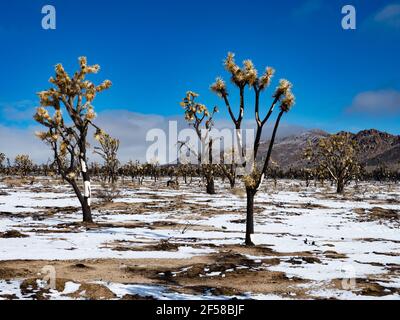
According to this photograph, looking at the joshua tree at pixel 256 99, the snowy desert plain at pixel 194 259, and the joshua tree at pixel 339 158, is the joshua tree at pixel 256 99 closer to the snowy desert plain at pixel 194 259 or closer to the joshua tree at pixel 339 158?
the snowy desert plain at pixel 194 259

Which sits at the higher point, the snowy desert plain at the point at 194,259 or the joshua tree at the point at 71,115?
the joshua tree at the point at 71,115

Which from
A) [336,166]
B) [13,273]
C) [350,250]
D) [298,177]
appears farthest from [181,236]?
[298,177]

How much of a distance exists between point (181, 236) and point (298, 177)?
423ft

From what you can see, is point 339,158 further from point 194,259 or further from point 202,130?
point 194,259

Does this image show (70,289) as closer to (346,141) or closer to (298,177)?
(346,141)

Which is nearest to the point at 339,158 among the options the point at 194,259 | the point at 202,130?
the point at 202,130

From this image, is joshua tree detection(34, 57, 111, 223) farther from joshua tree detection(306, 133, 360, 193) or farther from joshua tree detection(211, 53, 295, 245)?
joshua tree detection(306, 133, 360, 193)

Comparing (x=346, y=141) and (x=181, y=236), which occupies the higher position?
(x=346, y=141)

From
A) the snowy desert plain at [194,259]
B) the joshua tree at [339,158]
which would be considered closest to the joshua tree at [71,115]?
the snowy desert plain at [194,259]

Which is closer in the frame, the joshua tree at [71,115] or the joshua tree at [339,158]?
the joshua tree at [71,115]

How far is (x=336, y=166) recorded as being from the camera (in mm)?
51438

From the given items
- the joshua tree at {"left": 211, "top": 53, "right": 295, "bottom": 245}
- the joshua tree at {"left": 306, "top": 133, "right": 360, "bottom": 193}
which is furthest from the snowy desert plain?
the joshua tree at {"left": 306, "top": 133, "right": 360, "bottom": 193}
